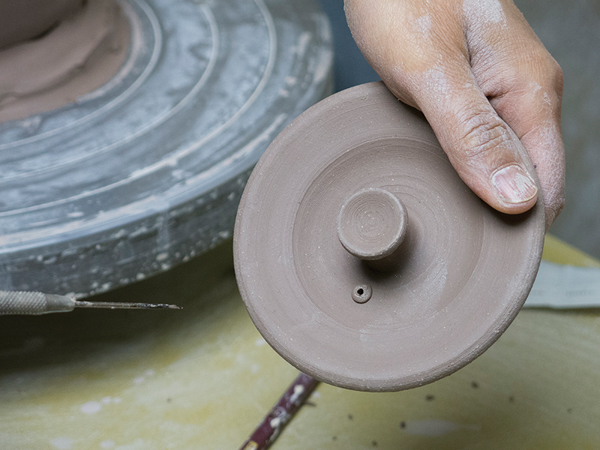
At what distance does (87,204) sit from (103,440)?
0.53 meters

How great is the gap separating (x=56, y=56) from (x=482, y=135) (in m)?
1.08

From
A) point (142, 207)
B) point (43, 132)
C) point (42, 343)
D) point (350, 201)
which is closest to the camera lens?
point (350, 201)

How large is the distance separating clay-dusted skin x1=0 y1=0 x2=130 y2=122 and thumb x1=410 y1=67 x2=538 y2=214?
0.93 meters

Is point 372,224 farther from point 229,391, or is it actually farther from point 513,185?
point 229,391

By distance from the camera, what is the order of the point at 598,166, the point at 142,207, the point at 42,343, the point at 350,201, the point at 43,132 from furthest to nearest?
1. the point at 598,166
2. the point at 42,343
3. the point at 43,132
4. the point at 142,207
5. the point at 350,201

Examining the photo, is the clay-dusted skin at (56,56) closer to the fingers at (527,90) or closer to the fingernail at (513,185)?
the fingers at (527,90)

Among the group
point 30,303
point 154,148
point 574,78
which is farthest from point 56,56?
point 574,78

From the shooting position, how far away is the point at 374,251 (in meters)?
0.84

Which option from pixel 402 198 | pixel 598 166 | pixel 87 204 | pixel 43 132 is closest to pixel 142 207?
pixel 87 204

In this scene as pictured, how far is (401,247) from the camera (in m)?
0.93

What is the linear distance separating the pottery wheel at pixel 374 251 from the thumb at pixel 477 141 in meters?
0.04

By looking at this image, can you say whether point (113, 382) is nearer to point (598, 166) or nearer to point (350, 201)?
point (350, 201)

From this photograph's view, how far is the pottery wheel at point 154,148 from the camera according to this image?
47.8 inches

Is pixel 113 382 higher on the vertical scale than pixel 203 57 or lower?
lower
